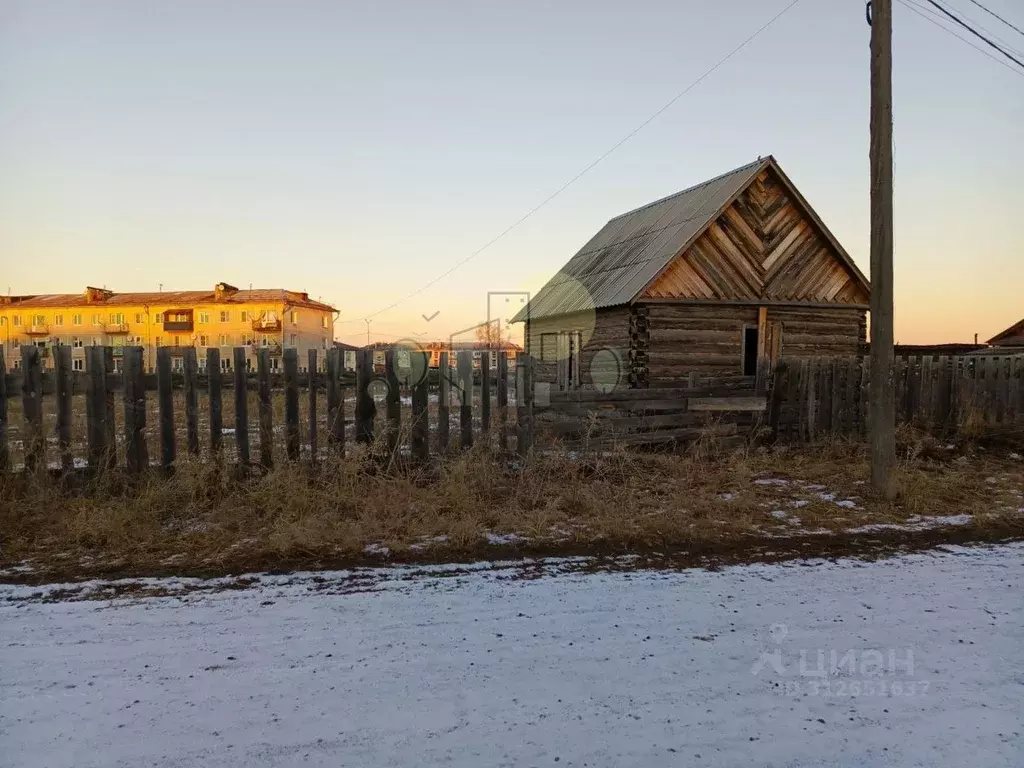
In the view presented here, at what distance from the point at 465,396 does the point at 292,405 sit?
2109 millimetres

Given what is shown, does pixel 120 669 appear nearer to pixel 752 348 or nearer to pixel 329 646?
pixel 329 646

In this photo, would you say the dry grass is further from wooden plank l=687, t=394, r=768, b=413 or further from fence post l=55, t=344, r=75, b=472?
wooden plank l=687, t=394, r=768, b=413

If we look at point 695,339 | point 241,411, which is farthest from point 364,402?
point 695,339

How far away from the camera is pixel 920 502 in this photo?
22.8 ft

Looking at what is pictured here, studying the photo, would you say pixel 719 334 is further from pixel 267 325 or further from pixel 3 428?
pixel 267 325

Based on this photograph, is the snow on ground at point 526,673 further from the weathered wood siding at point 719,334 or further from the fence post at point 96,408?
the weathered wood siding at point 719,334

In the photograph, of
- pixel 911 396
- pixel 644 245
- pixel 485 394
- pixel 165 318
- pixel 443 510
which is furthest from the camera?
pixel 165 318

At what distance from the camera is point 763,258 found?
51.6 ft

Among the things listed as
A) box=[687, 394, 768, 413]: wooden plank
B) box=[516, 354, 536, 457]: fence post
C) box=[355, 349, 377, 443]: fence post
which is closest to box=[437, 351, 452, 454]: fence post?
box=[355, 349, 377, 443]: fence post

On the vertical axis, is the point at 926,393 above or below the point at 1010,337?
below

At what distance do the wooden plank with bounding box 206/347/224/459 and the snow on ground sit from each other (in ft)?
9.18

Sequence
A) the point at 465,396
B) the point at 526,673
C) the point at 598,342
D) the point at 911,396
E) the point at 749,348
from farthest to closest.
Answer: the point at 598,342 < the point at 749,348 < the point at 911,396 < the point at 465,396 < the point at 526,673

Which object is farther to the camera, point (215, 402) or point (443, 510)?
point (215, 402)

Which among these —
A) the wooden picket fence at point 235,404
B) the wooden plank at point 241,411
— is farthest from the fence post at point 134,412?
the wooden plank at point 241,411
